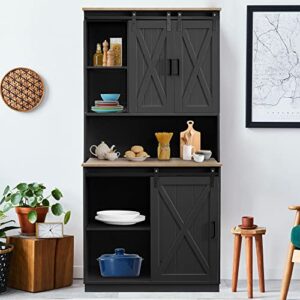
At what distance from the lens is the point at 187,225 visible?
16.6 feet

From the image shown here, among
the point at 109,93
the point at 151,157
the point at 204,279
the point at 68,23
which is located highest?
the point at 68,23

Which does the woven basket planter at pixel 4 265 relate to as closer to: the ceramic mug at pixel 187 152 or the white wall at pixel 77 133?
the white wall at pixel 77 133

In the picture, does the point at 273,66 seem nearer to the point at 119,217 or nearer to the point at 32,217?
the point at 119,217

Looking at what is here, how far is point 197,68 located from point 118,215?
1136mm

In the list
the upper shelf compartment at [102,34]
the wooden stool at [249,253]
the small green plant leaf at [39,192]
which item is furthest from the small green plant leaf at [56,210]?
the wooden stool at [249,253]

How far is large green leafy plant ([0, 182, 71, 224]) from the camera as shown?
5125 millimetres

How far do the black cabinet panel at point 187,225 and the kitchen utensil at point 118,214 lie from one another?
0.59ft

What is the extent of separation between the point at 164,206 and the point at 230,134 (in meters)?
0.79

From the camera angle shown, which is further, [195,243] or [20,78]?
[20,78]

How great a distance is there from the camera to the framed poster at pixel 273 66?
5.37m

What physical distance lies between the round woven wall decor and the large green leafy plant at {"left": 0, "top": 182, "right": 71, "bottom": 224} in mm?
592

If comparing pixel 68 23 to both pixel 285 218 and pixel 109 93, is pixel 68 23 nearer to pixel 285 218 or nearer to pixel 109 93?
pixel 109 93

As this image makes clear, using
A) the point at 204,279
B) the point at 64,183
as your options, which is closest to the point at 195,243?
the point at 204,279

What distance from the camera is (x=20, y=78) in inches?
214
